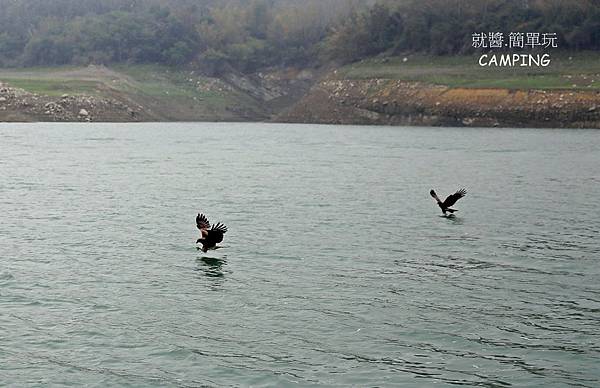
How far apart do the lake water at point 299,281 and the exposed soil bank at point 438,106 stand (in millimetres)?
59895

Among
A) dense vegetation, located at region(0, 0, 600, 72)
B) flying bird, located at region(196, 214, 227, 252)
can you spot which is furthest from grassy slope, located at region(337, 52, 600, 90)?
flying bird, located at region(196, 214, 227, 252)

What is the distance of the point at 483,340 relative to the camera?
20.2 meters

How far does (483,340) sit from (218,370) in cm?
594

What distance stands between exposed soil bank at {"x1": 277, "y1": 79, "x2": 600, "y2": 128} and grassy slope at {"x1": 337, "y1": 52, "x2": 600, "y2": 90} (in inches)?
90.1

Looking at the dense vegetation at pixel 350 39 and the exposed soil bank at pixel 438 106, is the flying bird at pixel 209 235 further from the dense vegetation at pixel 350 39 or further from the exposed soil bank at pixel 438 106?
the dense vegetation at pixel 350 39

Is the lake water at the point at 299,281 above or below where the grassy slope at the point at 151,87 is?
below

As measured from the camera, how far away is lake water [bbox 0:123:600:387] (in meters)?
18.6

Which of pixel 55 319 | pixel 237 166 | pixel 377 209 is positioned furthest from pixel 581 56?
pixel 55 319

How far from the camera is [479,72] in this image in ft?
438

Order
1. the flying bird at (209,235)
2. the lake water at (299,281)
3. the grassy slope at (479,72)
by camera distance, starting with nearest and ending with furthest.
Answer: the lake water at (299,281), the flying bird at (209,235), the grassy slope at (479,72)

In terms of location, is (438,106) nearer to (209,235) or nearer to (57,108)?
(57,108)

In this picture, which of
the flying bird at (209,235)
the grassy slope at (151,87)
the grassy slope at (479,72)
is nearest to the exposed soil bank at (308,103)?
the grassy slope at (151,87)

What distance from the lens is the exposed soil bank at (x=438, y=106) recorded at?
11188cm

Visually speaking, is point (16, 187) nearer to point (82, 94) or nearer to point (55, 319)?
point (55, 319)
